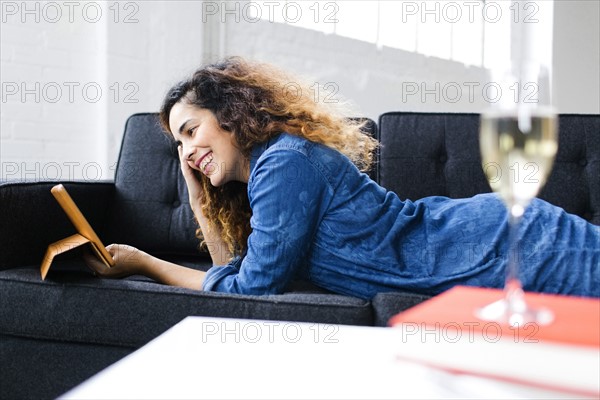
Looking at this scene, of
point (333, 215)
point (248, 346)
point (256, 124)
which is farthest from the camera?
point (256, 124)

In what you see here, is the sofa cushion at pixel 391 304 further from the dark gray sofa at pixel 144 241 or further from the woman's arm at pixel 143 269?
the woman's arm at pixel 143 269

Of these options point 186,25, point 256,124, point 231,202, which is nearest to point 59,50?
point 186,25

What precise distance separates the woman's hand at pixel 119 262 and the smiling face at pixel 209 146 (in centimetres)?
26

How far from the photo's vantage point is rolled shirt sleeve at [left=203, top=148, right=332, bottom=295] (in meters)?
1.33

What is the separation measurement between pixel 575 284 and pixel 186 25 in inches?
87.3

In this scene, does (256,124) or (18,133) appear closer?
(256,124)

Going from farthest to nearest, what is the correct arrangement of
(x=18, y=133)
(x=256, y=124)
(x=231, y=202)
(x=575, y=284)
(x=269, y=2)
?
(x=269, y=2) < (x=18, y=133) < (x=231, y=202) < (x=256, y=124) < (x=575, y=284)

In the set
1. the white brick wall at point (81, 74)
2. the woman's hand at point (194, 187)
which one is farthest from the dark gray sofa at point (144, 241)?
the white brick wall at point (81, 74)

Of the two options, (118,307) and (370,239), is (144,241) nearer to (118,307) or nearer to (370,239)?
(118,307)

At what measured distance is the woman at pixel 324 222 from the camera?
134cm

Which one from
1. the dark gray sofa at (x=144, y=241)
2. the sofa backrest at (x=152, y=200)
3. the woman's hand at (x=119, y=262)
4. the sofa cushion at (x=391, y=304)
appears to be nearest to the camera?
the sofa cushion at (x=391, y=304)

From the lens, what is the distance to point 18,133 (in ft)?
8.77

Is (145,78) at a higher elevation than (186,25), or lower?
lower

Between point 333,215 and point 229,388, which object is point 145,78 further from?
point 229,388
